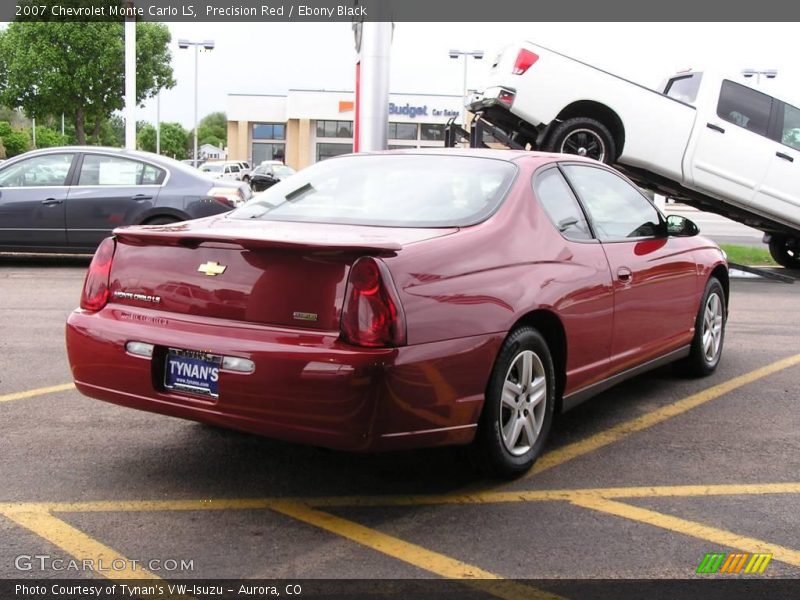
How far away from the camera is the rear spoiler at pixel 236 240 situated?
3480mm

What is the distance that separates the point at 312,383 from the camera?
338cm

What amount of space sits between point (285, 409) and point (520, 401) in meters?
1.17

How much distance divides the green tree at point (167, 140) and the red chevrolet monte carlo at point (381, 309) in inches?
4000

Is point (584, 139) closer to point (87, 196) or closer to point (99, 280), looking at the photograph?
point (87, 196)

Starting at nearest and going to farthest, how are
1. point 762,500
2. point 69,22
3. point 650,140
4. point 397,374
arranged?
1. point 397,374
2. point 762,500
3. point 650,140
4. point 69,22

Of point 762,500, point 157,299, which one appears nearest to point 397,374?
point 157,299

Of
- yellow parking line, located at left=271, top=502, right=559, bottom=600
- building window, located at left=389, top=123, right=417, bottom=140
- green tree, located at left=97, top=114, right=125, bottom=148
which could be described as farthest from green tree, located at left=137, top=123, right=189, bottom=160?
yellow parking line, located at left=271, top=502, right=559, bottom=600

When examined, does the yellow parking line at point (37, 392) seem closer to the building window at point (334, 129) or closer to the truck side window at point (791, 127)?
the truck side window at point (791, 127)

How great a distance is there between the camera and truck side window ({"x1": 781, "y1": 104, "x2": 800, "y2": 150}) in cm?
1212

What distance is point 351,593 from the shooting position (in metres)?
2.97

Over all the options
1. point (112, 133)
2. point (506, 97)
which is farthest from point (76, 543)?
point (112, 133)

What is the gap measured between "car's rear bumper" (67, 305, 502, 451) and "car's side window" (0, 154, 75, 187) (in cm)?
795

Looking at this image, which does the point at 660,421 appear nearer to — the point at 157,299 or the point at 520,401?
the point at 520,401

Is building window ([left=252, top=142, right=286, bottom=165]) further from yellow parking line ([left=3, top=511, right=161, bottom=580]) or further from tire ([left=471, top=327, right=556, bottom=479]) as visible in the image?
yellow parking line ([left=3, top=511, right=161, bottom=580])
